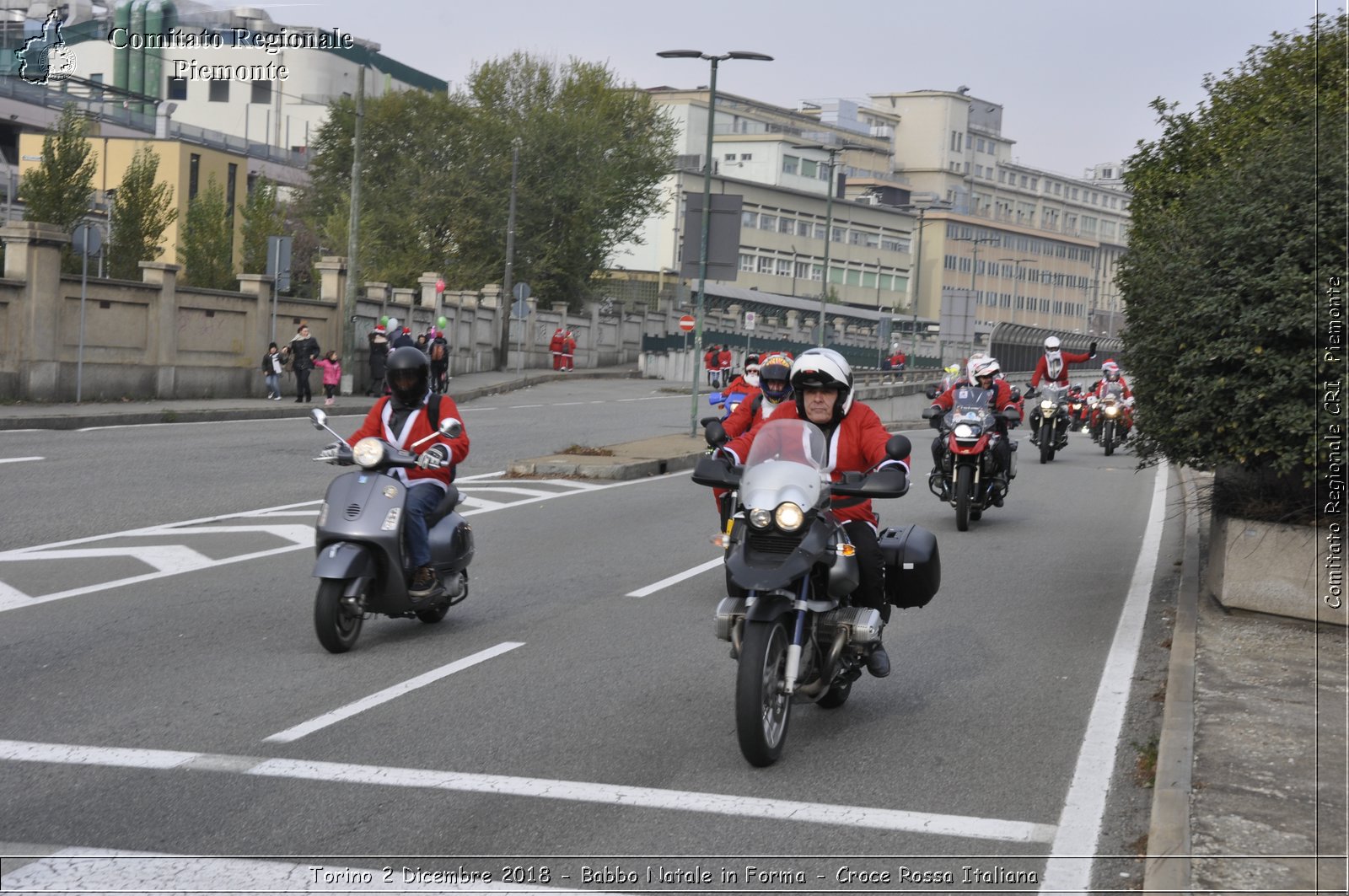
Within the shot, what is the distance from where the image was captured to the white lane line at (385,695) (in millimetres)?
6734

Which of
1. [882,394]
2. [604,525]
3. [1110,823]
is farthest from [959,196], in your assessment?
[1110,823]

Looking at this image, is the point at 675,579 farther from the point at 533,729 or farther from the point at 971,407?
the point at 971,407

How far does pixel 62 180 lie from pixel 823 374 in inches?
1479

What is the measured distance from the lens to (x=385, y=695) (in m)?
7.54

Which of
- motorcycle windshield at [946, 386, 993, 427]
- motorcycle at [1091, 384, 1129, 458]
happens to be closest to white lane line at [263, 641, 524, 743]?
motorcycle windshield at [946, 386, 993, 427]

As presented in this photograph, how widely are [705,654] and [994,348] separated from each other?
195 feet

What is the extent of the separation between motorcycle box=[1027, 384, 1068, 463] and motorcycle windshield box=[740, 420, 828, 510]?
1884 cm

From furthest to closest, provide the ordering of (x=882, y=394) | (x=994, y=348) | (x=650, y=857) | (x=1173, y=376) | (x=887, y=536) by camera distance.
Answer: (x=994, y=348) → (x=882, y=394) → (x=1173, y=376) → (x=887, y=536) → (x=650, y=857)

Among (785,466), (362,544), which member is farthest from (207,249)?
(785,466)

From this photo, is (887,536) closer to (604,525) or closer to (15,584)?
(15,584)

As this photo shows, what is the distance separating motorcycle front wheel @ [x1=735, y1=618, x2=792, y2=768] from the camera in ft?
19.9

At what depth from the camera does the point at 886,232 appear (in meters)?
130

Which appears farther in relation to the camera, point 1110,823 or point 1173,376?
point 1173,376

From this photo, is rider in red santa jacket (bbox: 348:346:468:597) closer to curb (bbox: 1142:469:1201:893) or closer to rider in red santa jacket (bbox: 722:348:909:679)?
rider in red santa jacket (bbox: 722:348:909:679)
